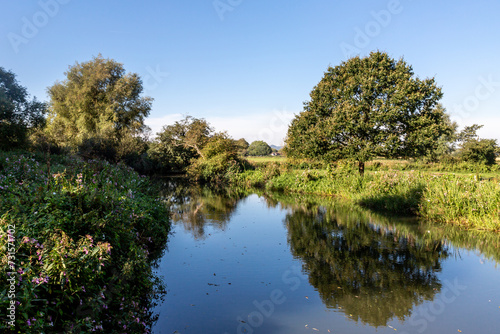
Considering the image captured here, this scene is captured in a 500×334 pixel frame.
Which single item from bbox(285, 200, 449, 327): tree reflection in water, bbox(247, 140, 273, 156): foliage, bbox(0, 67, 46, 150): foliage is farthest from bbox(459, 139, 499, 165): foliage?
bbox(247, 140, 273, 156): foliage

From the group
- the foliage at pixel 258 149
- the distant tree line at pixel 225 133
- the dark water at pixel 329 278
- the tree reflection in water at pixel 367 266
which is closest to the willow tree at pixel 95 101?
the distant tree line at pixel 225 133

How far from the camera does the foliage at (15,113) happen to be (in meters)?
17.6

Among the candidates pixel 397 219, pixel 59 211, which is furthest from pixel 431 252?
pixel 59 211

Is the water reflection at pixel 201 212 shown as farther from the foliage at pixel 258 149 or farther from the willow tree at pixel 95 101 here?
the foliage at pixel 258 149

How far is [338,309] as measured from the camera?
204 inches

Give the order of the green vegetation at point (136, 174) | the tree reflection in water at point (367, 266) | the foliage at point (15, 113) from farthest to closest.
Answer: the foliage at point (15, 113)
the tree reflection in water at point (367, 266)
the green vegetation at point (136, 174)

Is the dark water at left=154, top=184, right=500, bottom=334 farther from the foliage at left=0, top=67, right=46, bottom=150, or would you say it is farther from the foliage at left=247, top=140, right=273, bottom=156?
the foliage at left=247, top=140, right=273, bottom=156

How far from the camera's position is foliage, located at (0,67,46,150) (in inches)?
694

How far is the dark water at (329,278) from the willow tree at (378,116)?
8104mm

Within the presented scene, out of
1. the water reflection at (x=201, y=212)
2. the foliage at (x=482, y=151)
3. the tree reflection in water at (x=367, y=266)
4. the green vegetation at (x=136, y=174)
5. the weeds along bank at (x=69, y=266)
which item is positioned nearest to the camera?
the weeds along bank at (x=69, y=266)

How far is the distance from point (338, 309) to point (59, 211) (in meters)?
4.58

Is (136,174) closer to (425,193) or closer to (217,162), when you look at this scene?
(425,193)

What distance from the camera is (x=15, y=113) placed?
65.2ft

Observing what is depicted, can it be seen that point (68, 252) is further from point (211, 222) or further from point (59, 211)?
point (211, 222)
